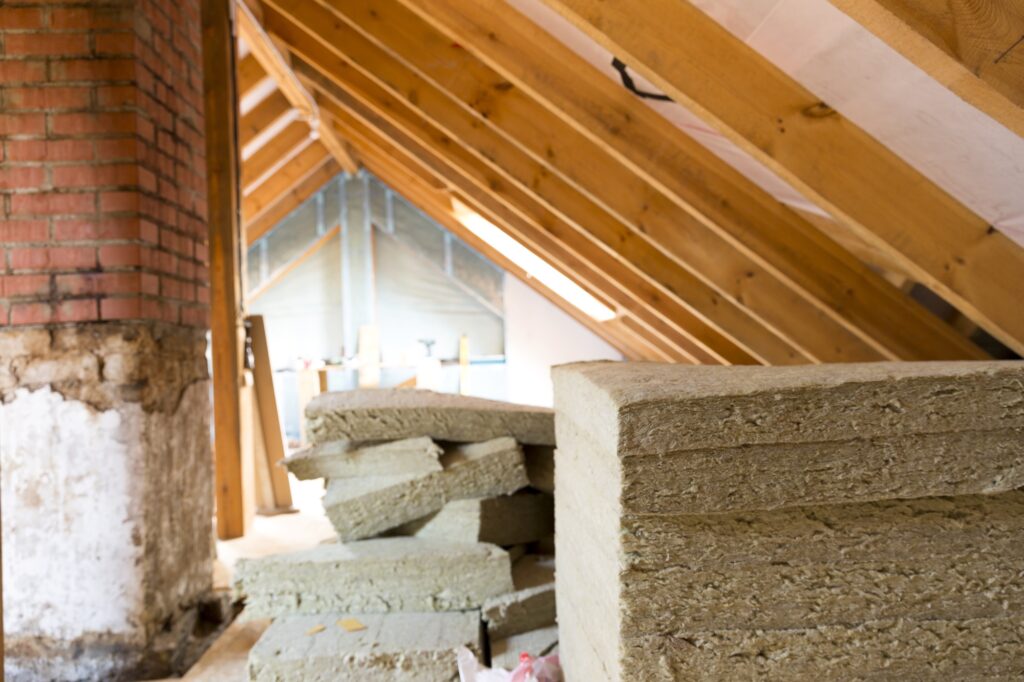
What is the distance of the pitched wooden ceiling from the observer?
1799 mm

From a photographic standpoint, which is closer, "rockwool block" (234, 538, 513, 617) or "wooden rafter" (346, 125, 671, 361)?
"rockwool block" (234, 538, 513, 617)

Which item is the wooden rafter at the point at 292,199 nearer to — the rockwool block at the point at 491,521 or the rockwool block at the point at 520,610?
the rockwool block at the point at 491,521

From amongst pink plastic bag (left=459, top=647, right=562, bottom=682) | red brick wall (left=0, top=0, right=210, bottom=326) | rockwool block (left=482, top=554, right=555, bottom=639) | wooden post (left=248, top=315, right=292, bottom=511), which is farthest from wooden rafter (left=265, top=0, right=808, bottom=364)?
wooden post (left=248, top=315, right=292, bottom=511)

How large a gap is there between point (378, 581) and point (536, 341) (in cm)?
632

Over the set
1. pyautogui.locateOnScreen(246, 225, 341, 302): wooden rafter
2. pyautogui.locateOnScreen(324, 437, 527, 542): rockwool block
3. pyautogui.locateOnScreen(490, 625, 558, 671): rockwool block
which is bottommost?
pyautogui.locateOnScreen(490, 625, 558, 671): rockwool block

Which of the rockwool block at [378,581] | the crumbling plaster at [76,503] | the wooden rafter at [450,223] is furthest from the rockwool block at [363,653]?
the wooden rafter at [450,223]

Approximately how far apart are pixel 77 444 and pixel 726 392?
2.14 m

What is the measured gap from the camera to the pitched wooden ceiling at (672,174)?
5.90ft

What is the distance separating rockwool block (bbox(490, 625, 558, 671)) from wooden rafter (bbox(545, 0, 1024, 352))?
4.49ft

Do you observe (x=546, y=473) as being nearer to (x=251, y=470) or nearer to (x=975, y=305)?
(x=975, y=305)

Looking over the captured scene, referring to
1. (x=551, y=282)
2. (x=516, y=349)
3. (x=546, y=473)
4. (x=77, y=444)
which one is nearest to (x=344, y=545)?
(x=546, y=473)

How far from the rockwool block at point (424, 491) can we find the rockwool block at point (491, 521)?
1.5 inches

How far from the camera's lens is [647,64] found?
69.8 inches

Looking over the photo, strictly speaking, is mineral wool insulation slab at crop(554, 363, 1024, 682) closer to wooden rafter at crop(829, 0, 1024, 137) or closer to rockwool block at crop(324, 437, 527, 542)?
wooden rafter at crop(829, 0, 1024, 137)
